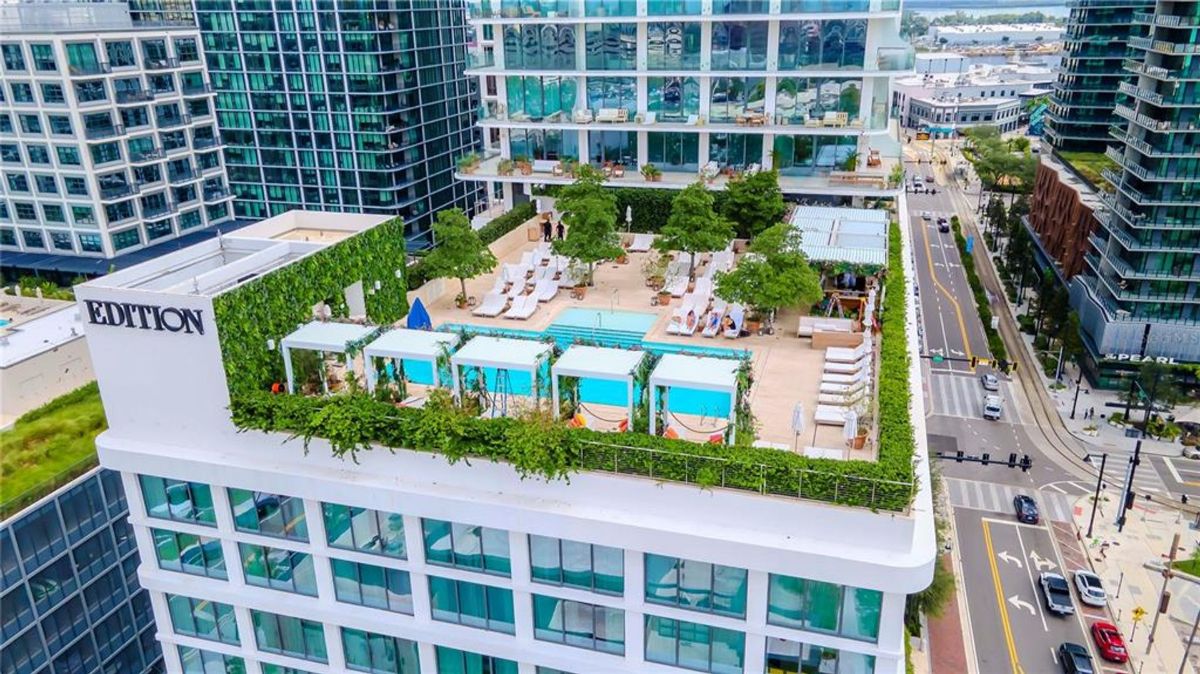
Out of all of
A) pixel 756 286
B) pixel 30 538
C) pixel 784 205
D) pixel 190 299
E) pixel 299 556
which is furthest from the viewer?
pixel 784 205

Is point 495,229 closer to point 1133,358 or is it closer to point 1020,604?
point 1020,604

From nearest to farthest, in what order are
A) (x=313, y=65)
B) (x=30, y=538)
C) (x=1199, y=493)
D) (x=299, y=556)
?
1. (x=299, y=556)
2. (x=30, y=538)
3. (x=1199, y=493)
4. (x=313, y=65)

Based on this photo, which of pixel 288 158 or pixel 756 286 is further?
pixel 288 158

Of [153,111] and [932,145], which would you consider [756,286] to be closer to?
[153,111]

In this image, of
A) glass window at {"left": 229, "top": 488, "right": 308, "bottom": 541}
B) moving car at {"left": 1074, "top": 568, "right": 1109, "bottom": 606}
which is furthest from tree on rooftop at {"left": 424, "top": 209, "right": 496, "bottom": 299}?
moving car at {"left": 1074, "top": 568, "right": 1109, "bottom": 606}

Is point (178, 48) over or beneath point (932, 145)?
over

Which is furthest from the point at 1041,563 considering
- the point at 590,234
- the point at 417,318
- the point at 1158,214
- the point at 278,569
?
the point at 278,569

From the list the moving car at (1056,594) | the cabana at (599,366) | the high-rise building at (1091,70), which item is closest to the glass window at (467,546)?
the cabana at (599,366)

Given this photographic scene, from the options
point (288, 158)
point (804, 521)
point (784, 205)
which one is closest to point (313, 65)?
point (288, 158)
